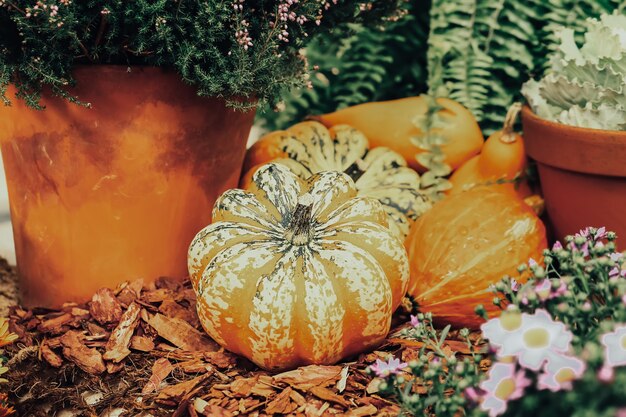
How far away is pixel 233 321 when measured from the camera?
1781 mm

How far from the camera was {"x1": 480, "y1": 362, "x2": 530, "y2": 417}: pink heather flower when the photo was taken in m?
1.10

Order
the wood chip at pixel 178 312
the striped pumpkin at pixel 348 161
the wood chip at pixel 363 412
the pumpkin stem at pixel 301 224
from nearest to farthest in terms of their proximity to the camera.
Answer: the wood chip at pixel 363 412, the pumpkin stem at pixel 301 224, the wood chip at pixel 178 312, the striped pumpkin at pixel 348 161

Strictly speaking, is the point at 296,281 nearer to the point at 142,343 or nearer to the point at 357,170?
the point at 142,343

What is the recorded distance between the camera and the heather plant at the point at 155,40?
1.88 m

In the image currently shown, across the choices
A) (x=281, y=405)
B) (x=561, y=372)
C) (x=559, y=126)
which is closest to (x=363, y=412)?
(x=281, y=405)

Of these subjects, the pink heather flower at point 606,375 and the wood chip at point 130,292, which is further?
the wood chip at point 130,292

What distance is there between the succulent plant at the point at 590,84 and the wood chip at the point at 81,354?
1660 mm

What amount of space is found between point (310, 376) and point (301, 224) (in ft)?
1.36

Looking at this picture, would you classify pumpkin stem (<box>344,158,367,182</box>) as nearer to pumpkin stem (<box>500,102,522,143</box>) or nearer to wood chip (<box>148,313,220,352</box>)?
pumpkin stem (<box>500,102,522,143</box>)

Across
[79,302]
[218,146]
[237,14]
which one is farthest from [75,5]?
[79,302]

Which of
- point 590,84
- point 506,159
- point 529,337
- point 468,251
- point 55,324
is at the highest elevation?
point 590,84

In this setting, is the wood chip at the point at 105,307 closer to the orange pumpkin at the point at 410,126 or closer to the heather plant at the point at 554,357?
the heather plant at the point at 554,357

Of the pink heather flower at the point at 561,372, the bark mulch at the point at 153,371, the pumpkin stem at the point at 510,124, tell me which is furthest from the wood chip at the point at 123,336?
the pumpkin stem at the point at 510,124

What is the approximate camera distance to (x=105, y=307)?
207 cm
